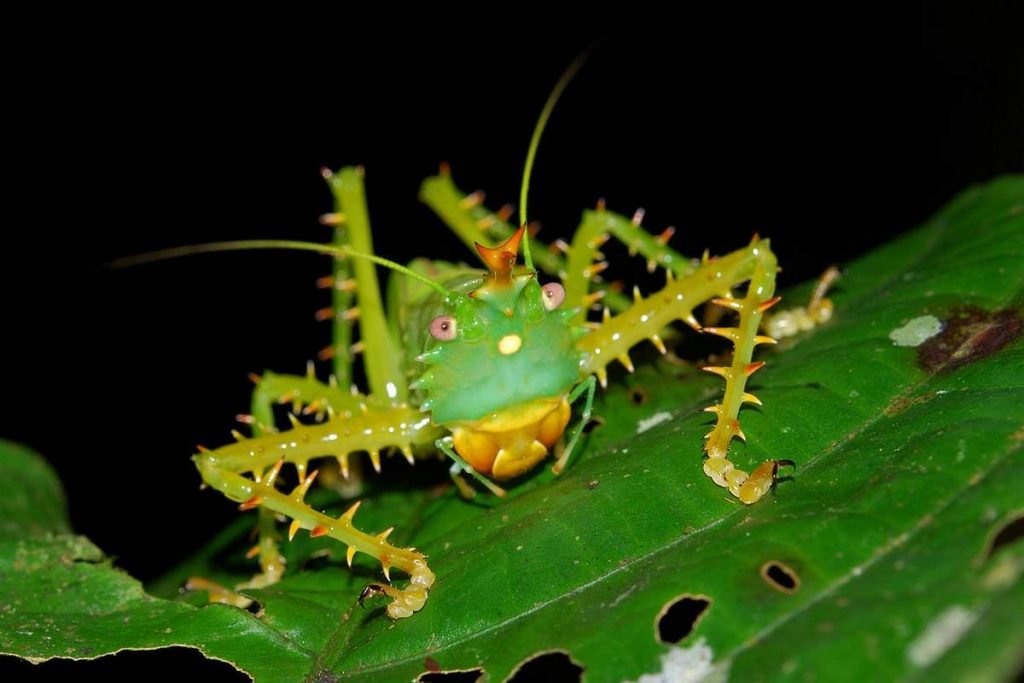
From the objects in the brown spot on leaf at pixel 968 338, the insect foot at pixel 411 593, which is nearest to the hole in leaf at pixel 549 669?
the insect foot at pixel 411 593

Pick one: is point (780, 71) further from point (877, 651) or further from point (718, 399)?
point (877, 651)

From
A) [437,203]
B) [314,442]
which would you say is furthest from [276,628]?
[437,203]

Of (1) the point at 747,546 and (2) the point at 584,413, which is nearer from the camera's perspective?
(1) the point at 747,546

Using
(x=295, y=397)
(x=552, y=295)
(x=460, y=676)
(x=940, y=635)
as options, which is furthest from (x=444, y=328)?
(x=940, y=635)

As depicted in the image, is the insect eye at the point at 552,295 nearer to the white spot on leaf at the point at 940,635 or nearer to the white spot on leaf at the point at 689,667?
the white spot on leaf at the point at 689,667

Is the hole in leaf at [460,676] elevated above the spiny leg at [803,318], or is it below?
below

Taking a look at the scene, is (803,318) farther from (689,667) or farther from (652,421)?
(689,667)
